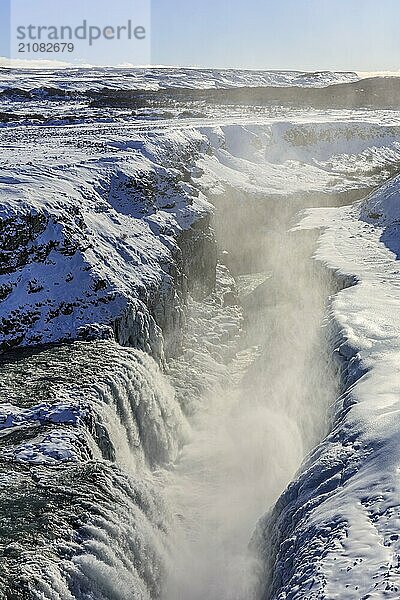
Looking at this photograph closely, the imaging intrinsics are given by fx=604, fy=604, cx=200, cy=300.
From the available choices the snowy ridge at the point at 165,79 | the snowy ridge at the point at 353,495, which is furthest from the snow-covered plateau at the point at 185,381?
the snowy ridge at the point at 165,79

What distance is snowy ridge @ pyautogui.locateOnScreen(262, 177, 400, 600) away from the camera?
803 centimetres

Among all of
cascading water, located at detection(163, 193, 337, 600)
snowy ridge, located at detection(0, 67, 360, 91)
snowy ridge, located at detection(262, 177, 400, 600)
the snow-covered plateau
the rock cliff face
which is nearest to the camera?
snowy ridge, located at detection(262, 177, 400, 600)

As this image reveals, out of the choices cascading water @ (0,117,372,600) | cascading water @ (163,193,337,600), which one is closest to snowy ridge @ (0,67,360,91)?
cascading water @ (163,193,337,600)

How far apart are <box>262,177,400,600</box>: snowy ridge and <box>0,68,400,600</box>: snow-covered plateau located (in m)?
0.04

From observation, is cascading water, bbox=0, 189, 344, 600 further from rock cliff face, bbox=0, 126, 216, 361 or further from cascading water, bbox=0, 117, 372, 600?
rock cliff face, bbox=0, 126, 216, 361

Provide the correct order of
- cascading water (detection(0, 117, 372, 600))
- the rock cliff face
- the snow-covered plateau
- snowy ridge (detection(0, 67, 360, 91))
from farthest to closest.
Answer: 1. snowy ridge (detection(0, 67, 360, 91))
2. the rock cliff face
3. cascading water (detection(0, 117, 372, 600))
4. the snow-covered plateau

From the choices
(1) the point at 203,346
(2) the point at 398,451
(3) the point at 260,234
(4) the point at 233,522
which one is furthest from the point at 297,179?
(2) the point at 398,451

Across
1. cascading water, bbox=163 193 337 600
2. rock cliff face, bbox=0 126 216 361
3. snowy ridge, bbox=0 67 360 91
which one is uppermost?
snowy ridge, bbox=0 67 360 91

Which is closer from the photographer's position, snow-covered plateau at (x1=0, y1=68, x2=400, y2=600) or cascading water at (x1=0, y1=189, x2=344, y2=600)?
snow-covered plateau at (x1=0, y1=68, x2=400, y2=600)

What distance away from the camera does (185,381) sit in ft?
69.2

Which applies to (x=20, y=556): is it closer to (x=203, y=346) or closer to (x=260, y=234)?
(x=203, y=346)

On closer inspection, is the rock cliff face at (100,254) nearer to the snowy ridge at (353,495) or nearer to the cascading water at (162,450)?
the cascading water at (162,450)

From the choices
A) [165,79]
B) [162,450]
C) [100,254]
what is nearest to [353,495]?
[162,450]

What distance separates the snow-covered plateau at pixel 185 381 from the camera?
9.59m
